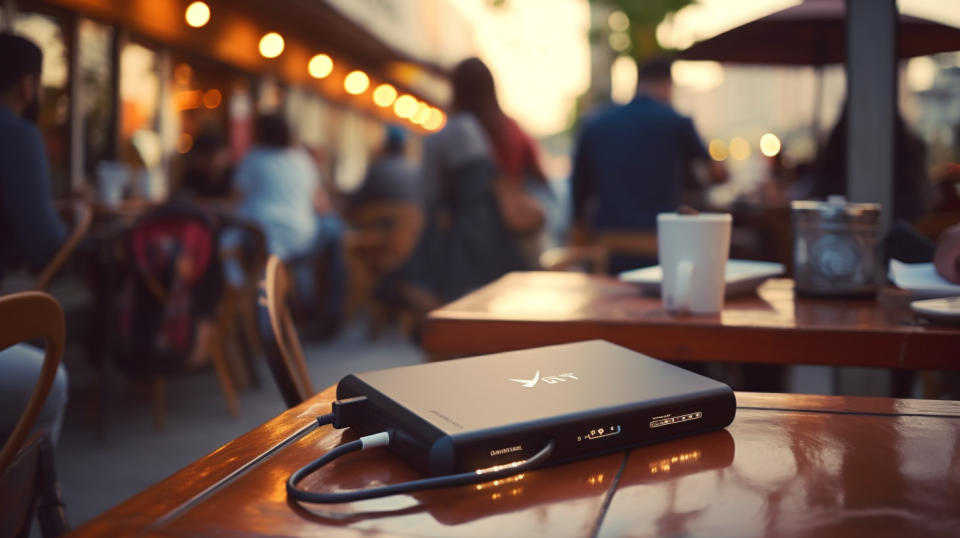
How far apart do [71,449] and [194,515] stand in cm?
296

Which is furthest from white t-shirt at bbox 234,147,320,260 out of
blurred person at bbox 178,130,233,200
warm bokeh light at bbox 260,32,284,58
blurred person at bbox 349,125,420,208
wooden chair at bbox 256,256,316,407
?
wooden chair at bbox 256,256,316,407

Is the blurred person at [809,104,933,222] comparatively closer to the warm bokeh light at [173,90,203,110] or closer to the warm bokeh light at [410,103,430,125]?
the warm bokeh light at [173,90,203,110]

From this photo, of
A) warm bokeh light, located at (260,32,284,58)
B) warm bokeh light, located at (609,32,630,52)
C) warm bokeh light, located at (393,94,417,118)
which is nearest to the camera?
warm bokeh light, located at (260,32,284,58)

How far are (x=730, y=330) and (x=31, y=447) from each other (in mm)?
892

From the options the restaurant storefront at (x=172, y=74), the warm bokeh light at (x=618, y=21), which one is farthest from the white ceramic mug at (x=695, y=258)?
the warm bokeh light at (x=618, y=21)

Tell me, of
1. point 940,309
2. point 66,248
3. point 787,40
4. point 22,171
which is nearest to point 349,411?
point 940,309

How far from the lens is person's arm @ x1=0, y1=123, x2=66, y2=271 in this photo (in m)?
2.17

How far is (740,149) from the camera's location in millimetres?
13711

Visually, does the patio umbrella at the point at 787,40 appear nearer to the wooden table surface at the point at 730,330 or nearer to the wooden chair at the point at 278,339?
the wooden table surface at the point at 730,330

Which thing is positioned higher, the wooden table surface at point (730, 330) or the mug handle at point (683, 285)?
the mug handle at point (683, 285)

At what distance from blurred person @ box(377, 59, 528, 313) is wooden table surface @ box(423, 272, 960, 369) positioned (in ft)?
7.67

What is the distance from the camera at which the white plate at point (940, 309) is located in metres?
1.09

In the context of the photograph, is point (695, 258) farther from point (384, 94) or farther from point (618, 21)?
point (384, 94)

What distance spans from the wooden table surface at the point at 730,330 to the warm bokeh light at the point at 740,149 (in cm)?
1150
